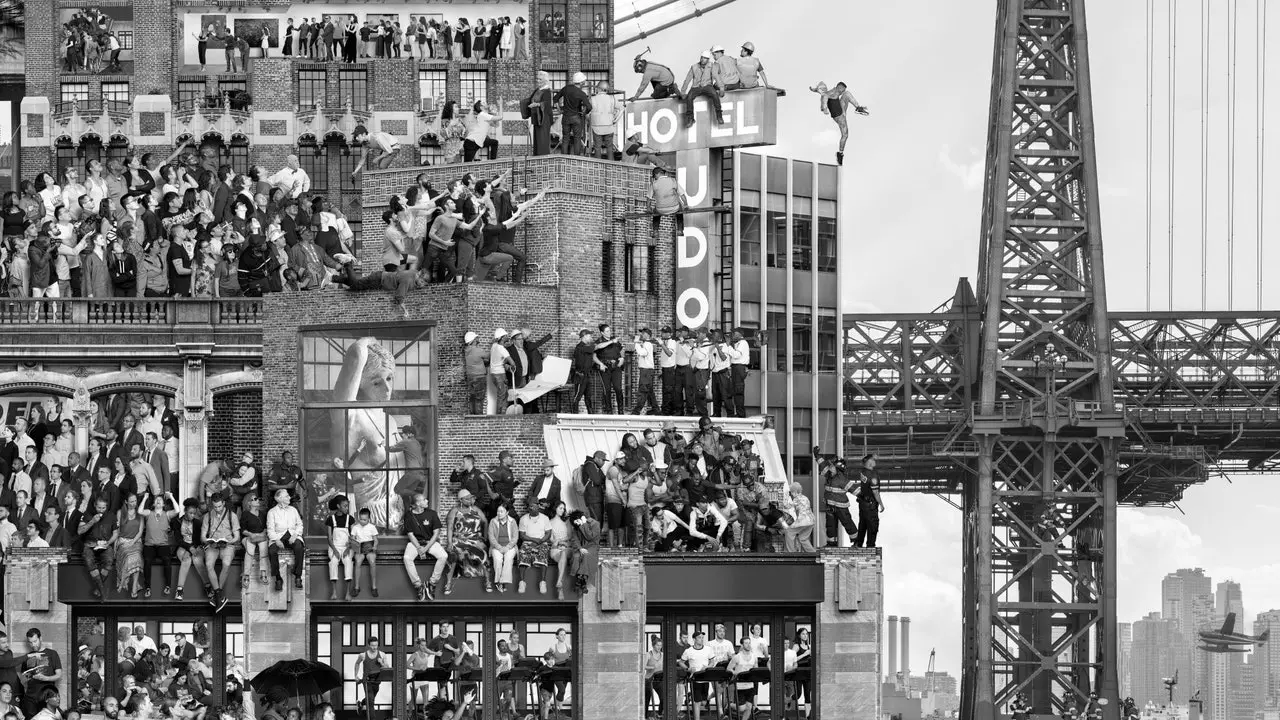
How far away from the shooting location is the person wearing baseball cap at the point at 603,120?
68.0 metres

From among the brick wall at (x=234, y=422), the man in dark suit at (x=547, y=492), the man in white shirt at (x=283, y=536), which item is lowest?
the man in white shirt at (x=283, y=536)

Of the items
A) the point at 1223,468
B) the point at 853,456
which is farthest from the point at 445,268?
the point at 1223,468

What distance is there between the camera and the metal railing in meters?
71.4

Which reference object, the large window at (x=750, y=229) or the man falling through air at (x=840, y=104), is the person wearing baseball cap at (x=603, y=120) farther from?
the large window at (x=750, y=229)

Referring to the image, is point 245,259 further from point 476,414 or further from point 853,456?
point 853,456

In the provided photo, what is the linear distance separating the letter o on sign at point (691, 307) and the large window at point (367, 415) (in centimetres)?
2560

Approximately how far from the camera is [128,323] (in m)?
71.9

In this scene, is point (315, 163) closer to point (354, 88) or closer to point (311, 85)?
point (311, 85)

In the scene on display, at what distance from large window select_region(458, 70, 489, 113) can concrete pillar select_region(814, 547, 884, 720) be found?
38.8 meters

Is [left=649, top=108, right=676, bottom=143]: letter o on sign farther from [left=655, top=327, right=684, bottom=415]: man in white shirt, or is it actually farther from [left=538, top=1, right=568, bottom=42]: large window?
[left=655, top=327, right=684, bottom=415]: man in white shirt

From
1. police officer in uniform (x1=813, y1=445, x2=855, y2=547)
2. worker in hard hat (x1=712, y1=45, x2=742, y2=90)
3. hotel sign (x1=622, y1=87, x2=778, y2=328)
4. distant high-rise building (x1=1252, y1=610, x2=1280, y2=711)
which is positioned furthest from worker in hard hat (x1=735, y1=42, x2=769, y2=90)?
distant high-rise building (x1=1252, y1=610, x2=1280, y2=711)

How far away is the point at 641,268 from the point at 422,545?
42.9ft

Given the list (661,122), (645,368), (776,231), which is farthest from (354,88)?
(645,368)

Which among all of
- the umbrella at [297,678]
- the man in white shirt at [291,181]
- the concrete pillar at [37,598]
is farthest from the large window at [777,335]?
the umbrella at [297,678]
